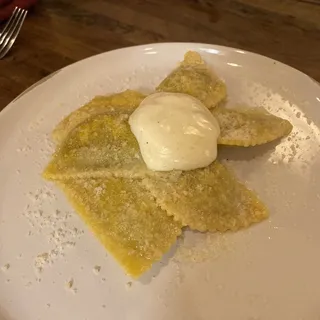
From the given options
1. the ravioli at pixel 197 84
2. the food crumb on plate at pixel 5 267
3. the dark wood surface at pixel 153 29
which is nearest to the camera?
the food crumb on plate at pixel 5 267

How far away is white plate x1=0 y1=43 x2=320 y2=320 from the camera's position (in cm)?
152

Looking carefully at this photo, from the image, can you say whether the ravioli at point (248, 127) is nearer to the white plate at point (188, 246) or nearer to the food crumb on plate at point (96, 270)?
the white plate at point (188, 246)

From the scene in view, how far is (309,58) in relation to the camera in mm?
2459

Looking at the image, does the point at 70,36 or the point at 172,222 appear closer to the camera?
the point at 172,222

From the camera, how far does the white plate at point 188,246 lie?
152cm

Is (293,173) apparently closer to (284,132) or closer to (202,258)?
(284,132)

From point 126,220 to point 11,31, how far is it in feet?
4.84

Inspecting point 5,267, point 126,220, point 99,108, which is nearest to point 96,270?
point 126,220

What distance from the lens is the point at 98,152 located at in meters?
1.82

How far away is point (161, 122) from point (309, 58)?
1084mm

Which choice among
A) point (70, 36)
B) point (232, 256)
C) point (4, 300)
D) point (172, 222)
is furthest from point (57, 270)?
point (70, 36)

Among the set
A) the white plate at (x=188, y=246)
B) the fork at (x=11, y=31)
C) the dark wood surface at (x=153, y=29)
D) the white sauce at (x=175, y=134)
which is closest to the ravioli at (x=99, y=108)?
the white plate at (x=188, y=246)

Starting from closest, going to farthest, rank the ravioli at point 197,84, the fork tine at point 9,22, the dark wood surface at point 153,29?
the ravioli at point 197,84, the dark wood surface at point 153,29, the fork tine at point 9,22

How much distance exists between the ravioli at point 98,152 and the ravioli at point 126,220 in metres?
0.04
